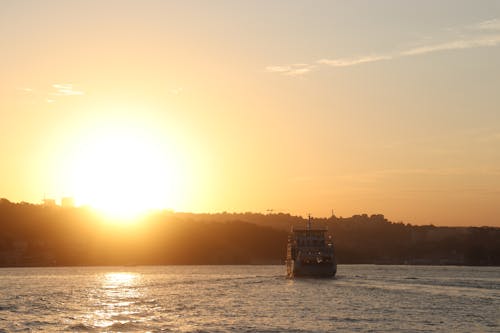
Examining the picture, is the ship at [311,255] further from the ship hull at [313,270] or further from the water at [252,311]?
the water at [252,311]

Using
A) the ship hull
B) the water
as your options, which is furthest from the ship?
the water

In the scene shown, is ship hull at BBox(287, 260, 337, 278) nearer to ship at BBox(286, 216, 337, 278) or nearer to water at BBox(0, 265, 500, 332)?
ship at BBox(286, 216, 337, 278)

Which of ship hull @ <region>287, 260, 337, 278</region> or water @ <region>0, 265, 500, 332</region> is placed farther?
ship hull @ <region>287, 260, 337, 278</region>

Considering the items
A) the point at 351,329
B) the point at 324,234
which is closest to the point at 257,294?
the point at 351,329

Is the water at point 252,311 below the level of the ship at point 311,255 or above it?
below

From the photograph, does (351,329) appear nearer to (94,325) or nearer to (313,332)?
(313,332)

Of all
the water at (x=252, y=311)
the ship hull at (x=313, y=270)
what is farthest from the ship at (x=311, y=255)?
the water at (x=252, y=311)

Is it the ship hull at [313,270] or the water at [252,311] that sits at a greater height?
the ship hull at [313,270]

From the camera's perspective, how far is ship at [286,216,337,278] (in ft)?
529

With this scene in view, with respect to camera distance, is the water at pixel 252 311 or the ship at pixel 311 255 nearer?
the water at pixel 252 311

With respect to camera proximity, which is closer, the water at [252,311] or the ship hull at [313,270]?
the water at [252,311]

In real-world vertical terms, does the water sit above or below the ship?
below

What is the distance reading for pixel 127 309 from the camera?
85.6m

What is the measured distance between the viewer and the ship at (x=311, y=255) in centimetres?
16136
